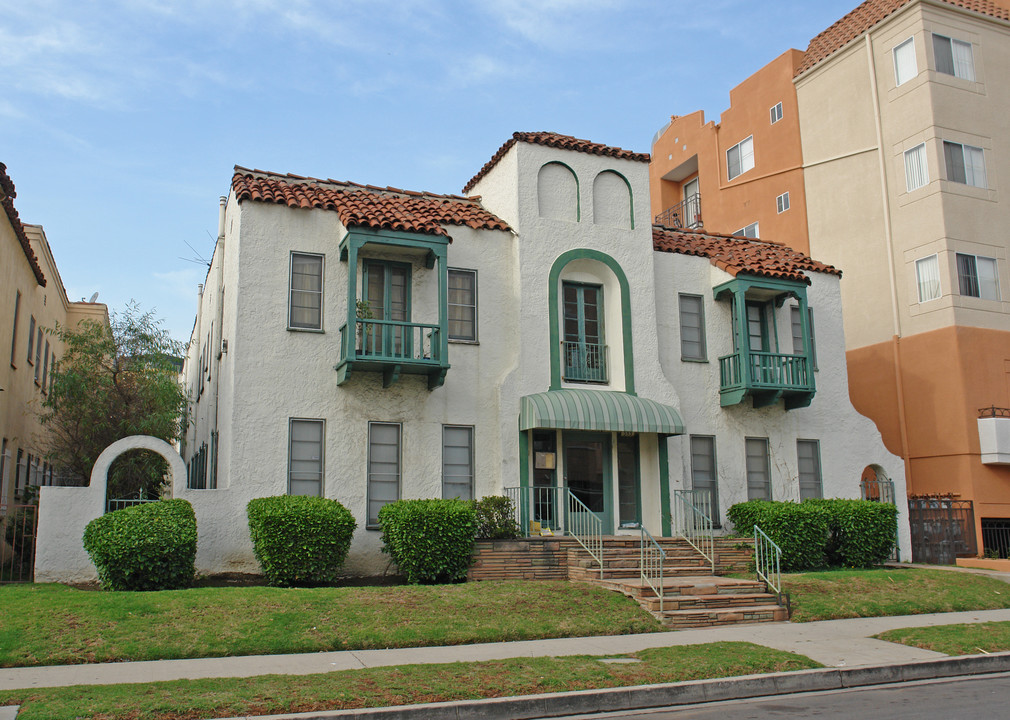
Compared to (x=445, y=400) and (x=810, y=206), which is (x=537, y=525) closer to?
(x=445, y=400)

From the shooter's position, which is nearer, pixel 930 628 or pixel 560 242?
pixel 930 628

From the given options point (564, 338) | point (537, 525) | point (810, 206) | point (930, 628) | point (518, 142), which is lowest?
point (930, 628)

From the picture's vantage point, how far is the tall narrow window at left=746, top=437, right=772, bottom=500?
816 inches

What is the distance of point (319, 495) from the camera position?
668 inches

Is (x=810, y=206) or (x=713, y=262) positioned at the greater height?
(x=810, y=206)

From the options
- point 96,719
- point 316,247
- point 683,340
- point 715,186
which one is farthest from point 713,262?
point 96,719

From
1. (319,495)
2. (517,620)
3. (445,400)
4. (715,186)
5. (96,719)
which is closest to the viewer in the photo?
(96,719)

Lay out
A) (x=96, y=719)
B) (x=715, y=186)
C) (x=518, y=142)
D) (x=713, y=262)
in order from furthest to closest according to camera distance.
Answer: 1. (x=715, y=186)
2. (x=713, y=262)
3. (x=518, y=142)
4. (x=96, y=719)

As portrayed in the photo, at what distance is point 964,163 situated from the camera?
26.2 meters

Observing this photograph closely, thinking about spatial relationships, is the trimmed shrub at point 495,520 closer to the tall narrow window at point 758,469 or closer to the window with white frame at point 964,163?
the tall narrow window at point 758,469

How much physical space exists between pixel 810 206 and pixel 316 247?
743 inches

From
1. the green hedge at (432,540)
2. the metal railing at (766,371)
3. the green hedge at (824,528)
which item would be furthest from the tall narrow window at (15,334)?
the green hedge at (824,528)

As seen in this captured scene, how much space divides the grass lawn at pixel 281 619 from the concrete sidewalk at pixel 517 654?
0.26 metres

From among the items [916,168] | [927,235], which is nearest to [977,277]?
[927,235]
